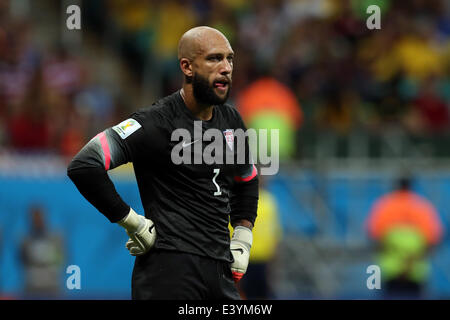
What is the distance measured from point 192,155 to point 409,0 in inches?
391

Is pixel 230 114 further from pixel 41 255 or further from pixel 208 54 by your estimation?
pixel 41 255

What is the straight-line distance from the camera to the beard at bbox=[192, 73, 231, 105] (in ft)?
18.1

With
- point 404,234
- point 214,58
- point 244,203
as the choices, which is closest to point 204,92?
point 214,58

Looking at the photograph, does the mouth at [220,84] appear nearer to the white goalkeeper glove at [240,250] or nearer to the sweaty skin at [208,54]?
the sweaty skin at [208,54]

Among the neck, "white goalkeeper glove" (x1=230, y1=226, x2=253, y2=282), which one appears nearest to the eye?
the neck

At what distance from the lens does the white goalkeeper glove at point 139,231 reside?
532 cm

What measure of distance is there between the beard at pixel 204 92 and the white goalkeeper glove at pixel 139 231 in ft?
2.64

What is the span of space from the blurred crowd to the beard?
663cm

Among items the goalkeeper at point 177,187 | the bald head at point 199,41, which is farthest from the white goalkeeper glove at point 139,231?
the bald head at point 199,41

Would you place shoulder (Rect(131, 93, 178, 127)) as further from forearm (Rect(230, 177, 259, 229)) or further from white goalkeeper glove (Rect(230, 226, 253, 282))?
white goalkeeper glove (Rect(230, 226, 253, 282))

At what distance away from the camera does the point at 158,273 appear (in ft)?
17.7

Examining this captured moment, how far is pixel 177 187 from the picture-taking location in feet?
18.1
